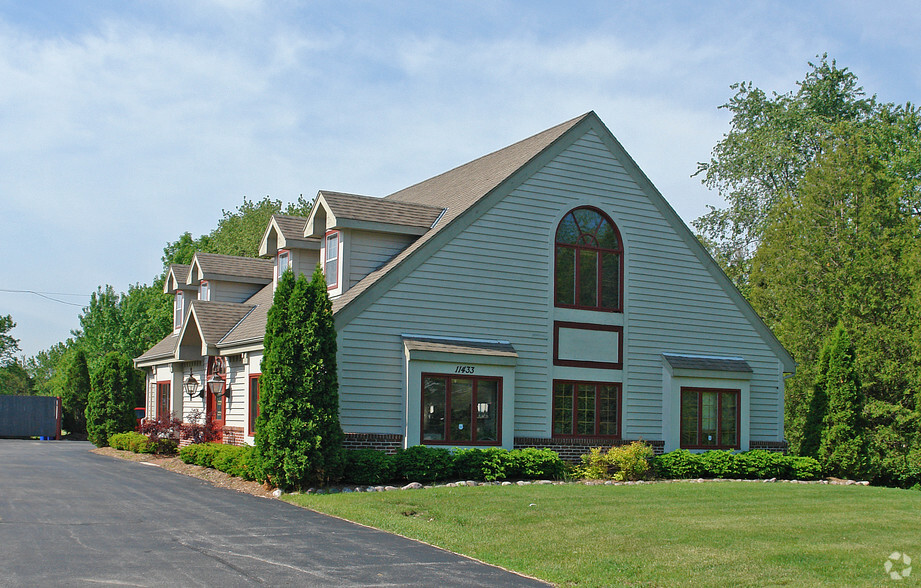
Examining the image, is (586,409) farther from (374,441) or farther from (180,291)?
(180,291)

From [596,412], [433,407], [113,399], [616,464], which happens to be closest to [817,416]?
[596,412]

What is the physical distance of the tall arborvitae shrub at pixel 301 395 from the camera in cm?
1911

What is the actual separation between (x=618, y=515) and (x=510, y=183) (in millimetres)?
10841

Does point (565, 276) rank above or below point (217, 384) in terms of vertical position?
above

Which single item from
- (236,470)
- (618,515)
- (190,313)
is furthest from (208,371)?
(618,515)

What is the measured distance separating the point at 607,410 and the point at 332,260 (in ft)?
28.8

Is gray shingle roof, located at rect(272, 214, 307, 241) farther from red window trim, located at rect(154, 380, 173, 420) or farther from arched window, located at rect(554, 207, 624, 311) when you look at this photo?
red window trim, located at rect(154, 380, 173, 420)

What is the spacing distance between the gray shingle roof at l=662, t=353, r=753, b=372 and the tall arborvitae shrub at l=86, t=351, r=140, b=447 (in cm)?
2099

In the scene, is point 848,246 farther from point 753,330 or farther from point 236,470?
point 236,470

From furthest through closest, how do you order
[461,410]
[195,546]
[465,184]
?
[465,184], [461,410], [195,546]

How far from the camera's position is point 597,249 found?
84.1 feet

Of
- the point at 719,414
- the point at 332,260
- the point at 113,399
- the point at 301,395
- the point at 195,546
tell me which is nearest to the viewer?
the point at 195,546

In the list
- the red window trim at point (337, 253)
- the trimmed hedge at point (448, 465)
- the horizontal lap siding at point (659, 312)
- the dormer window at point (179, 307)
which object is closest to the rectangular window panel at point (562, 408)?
the trimmed hedge at point (448, 465)

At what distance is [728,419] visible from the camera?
26.8 metres
